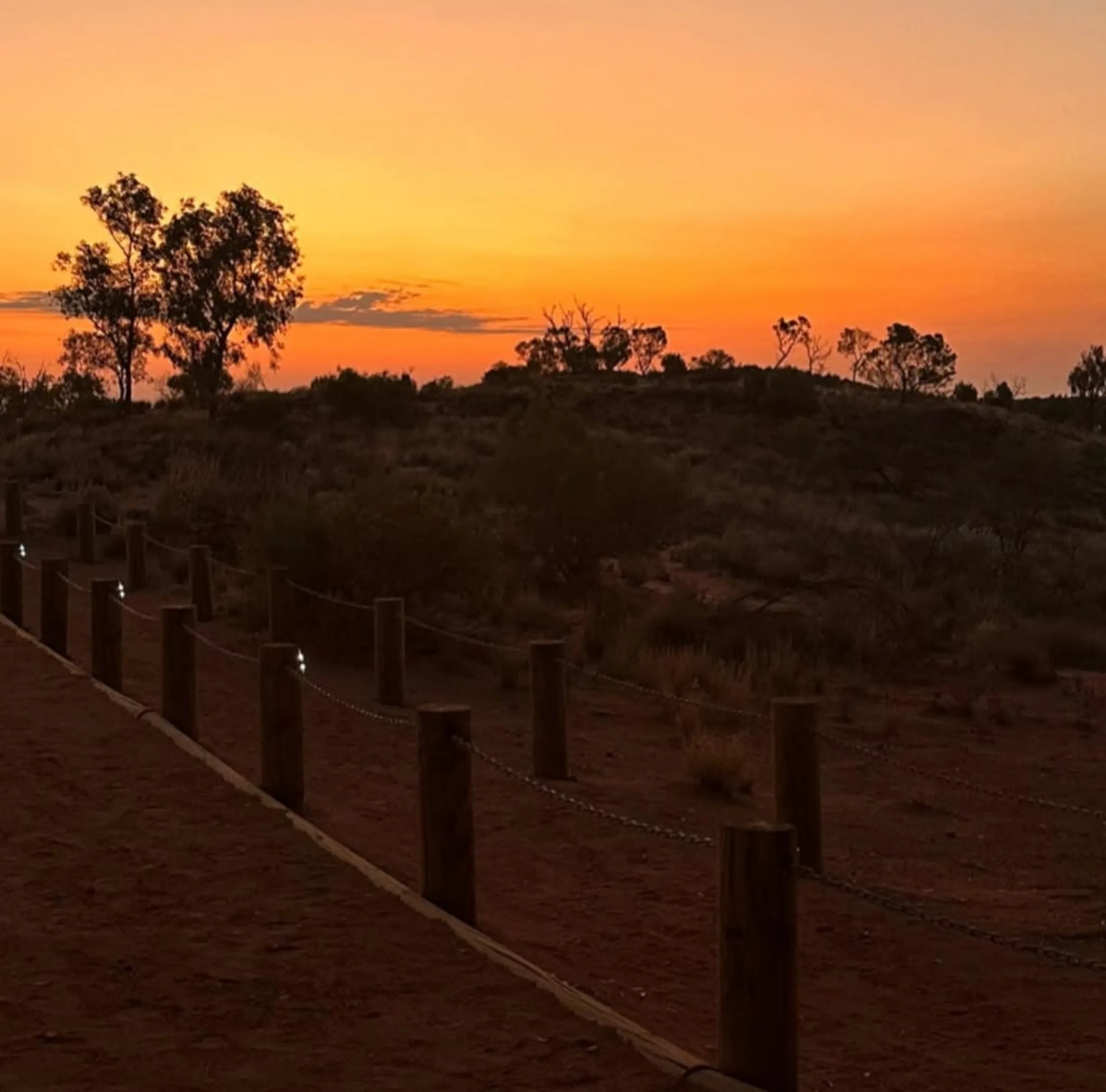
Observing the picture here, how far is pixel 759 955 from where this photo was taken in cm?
457

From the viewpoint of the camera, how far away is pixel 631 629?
57.7 feet

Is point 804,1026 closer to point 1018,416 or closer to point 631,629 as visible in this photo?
point 631,629

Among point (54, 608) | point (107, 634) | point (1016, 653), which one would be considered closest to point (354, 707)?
point (107, 634)

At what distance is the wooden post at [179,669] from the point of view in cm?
1048

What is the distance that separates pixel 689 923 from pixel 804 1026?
1445 millimetres

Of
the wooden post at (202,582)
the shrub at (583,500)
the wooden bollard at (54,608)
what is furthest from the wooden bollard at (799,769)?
the shrub at (583,500)

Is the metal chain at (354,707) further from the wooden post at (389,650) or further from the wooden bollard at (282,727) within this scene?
the wooden post at (389,650)

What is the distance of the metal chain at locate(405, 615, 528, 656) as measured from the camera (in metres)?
13.3

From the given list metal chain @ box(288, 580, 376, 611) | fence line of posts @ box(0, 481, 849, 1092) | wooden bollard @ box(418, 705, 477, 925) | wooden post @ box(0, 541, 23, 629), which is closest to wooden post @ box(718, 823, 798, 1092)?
fence line of posts @ box(0, 481, 849, 1092)

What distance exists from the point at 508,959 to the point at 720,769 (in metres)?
5.25

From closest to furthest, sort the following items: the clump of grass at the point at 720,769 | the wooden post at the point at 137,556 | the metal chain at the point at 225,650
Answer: the clump of grass at the point at 720,769, the metal chain at the point at 225,650, the wooden post at the point at 137,556

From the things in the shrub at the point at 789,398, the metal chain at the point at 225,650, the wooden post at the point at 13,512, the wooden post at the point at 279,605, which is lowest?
A: the metal chain at the point at 225,650

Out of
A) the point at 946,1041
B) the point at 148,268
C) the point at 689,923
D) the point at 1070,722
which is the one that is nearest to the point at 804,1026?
the point at 946,1041

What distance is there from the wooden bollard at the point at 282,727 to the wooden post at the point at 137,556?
1227cm
